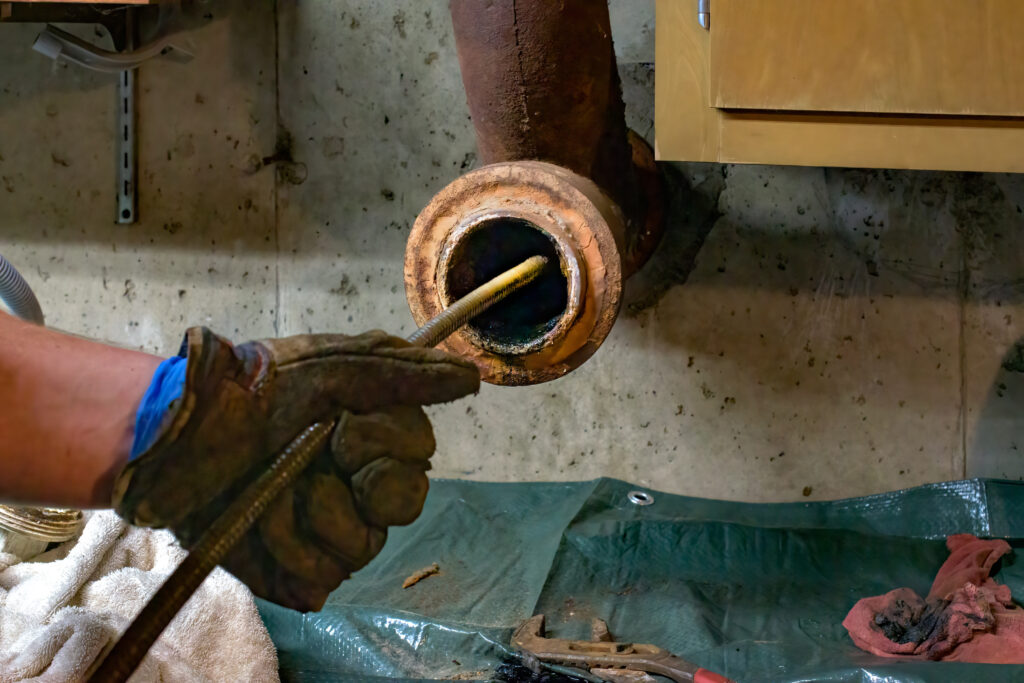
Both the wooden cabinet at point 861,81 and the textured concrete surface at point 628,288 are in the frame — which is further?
the textured concrete surface at point 628,288

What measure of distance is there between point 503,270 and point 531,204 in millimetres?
154

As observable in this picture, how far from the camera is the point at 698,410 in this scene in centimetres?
186

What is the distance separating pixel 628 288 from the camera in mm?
1866

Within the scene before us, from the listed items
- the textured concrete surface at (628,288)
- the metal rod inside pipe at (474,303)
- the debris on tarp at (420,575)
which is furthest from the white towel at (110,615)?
the textured concrete surface at (628,288)

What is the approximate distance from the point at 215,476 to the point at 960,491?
1.60m

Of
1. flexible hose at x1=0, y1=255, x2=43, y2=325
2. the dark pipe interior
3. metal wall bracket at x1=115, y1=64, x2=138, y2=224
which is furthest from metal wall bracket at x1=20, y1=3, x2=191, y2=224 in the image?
the dark pipe interior

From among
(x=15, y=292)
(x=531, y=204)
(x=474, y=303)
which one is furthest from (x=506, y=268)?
(x=15, y=292)

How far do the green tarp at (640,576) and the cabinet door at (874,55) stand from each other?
79 cm

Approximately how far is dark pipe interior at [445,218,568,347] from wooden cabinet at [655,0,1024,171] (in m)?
0.31

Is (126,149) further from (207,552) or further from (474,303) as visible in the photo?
(207,552)

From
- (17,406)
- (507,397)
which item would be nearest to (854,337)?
(507,397)

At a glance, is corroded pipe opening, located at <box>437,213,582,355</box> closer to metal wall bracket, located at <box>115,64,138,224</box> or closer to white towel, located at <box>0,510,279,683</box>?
white towel, located at <box>0,510,279,683</box>

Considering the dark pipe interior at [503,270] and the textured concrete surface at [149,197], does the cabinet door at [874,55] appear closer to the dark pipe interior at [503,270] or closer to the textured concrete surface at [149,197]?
the dark pipe interior at [503,270]

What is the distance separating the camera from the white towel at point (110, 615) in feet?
3.44
